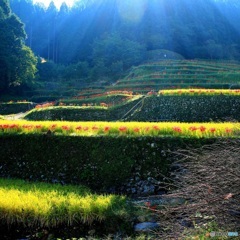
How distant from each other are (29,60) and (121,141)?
32.4m

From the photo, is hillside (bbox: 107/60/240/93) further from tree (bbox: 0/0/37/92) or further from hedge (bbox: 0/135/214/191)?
hedge (bbox: 0/135/214/191)

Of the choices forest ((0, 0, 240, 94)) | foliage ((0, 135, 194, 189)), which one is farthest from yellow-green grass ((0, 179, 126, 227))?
forest ((0, 0, 240, 94))

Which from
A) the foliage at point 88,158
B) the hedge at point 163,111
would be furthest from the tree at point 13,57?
the foliage at point 88,158

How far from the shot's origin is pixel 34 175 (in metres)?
10.4

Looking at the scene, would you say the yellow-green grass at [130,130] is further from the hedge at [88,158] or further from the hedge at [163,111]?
the hedge at [163,111]

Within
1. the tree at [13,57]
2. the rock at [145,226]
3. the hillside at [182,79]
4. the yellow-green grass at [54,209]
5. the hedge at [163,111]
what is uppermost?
the tree at [13,57]

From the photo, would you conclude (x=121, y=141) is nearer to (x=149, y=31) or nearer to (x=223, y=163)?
(x=223, y=163)

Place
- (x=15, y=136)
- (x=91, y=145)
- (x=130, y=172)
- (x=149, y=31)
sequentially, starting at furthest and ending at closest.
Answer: (x=149, y=31), (x=15, y=136), (x=91, y=145), (x=130, y=172)

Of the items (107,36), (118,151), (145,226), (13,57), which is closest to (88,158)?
(118,151)

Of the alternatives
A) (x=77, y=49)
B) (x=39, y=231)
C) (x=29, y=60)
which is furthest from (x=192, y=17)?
(x=39, y=231)

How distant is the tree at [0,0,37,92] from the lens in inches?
1457

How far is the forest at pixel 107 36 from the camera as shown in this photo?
132 feet

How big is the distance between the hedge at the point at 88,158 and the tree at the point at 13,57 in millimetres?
28492

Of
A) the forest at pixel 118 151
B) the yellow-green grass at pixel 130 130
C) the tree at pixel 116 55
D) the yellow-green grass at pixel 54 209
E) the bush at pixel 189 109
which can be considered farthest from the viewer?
the tree at pixel 116 55
